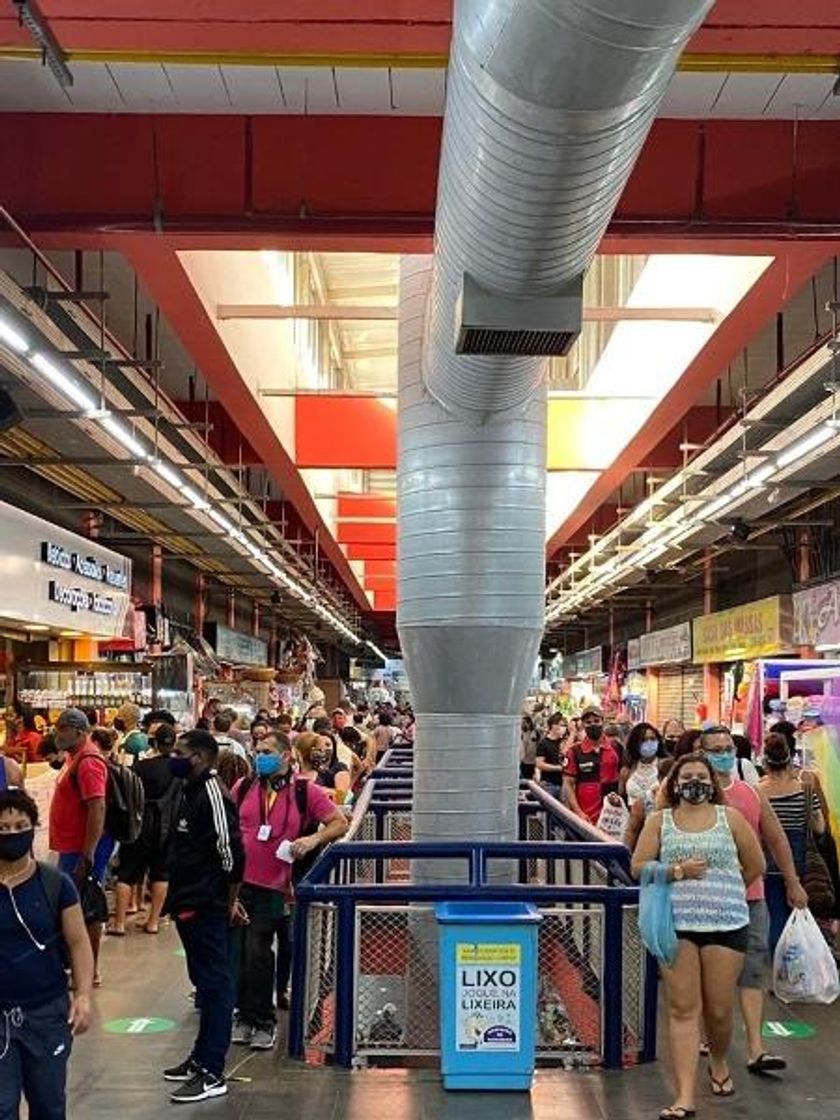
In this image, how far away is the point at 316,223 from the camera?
7.09m

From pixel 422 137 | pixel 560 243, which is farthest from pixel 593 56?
pixel 422 137

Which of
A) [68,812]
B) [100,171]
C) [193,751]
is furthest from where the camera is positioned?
[68,812]

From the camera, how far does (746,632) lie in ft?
68.5

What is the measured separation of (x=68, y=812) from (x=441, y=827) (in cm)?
227

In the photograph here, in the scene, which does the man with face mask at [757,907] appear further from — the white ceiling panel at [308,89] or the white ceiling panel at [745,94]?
the white ceiling panel at [308,89]

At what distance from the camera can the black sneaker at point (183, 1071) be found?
6055 millimetres

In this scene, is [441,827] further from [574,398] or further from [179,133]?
[574,398]

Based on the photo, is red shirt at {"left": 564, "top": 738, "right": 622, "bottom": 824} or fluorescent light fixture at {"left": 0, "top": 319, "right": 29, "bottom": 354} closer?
fluorescent light fixture at {"left": 0, "top": 319, "right": 29, "bottom": 354}

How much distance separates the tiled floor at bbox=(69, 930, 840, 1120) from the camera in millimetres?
5801

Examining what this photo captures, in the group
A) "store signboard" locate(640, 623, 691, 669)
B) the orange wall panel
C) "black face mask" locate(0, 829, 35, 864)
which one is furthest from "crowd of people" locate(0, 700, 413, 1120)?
"store signboard" locate(640, 623, 691, 669)

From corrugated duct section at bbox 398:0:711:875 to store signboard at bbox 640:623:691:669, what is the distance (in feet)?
59.5

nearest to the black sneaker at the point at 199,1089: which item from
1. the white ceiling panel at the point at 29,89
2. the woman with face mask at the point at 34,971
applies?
the woman with face mask at the point at 34,971

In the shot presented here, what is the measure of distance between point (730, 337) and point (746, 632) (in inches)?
489

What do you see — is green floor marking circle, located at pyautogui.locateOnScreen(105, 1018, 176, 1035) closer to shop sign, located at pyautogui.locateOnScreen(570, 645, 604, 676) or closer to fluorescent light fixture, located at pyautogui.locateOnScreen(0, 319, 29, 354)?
fluorescent light fixture, located at pyautogui.locateOnScreen(0, 319, 29, 354)
